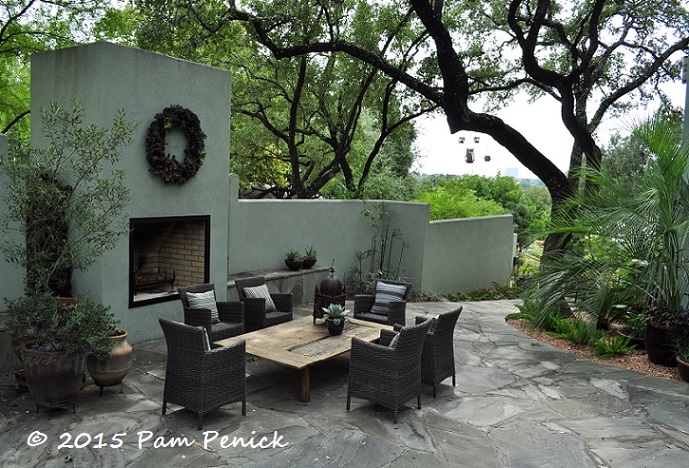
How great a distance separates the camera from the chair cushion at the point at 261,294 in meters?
7.45

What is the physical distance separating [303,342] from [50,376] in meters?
2.39

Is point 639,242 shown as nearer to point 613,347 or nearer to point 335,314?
point 613,347

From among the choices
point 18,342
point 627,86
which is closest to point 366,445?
point 18,342

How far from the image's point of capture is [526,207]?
2098 cm

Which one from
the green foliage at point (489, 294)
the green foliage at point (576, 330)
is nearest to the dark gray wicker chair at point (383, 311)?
the green foliage at point (576, 330)

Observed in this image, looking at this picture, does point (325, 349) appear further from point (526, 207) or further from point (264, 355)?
point (526, 207)

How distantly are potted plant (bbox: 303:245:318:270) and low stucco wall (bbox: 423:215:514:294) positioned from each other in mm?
2569

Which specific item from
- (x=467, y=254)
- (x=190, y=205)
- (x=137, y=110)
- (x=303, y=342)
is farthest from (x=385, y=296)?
Answer: (x=467, y=254)

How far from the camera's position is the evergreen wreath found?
23.3 feet

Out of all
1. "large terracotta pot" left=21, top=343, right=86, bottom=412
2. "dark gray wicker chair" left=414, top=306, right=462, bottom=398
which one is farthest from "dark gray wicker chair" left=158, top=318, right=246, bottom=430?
"dark gray wicker chair" left=414, top=306, right=462, bottom=398

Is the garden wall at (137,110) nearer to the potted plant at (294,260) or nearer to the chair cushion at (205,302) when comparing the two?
the chair cushion at (205,302)

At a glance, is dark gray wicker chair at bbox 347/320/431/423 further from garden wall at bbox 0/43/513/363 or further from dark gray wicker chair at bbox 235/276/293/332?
garden wall at bbox 0/43/513/363

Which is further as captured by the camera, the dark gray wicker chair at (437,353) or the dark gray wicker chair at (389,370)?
the dark gray wicker chair at (437,353)

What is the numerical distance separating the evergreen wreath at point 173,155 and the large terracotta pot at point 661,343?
20.1 ft
